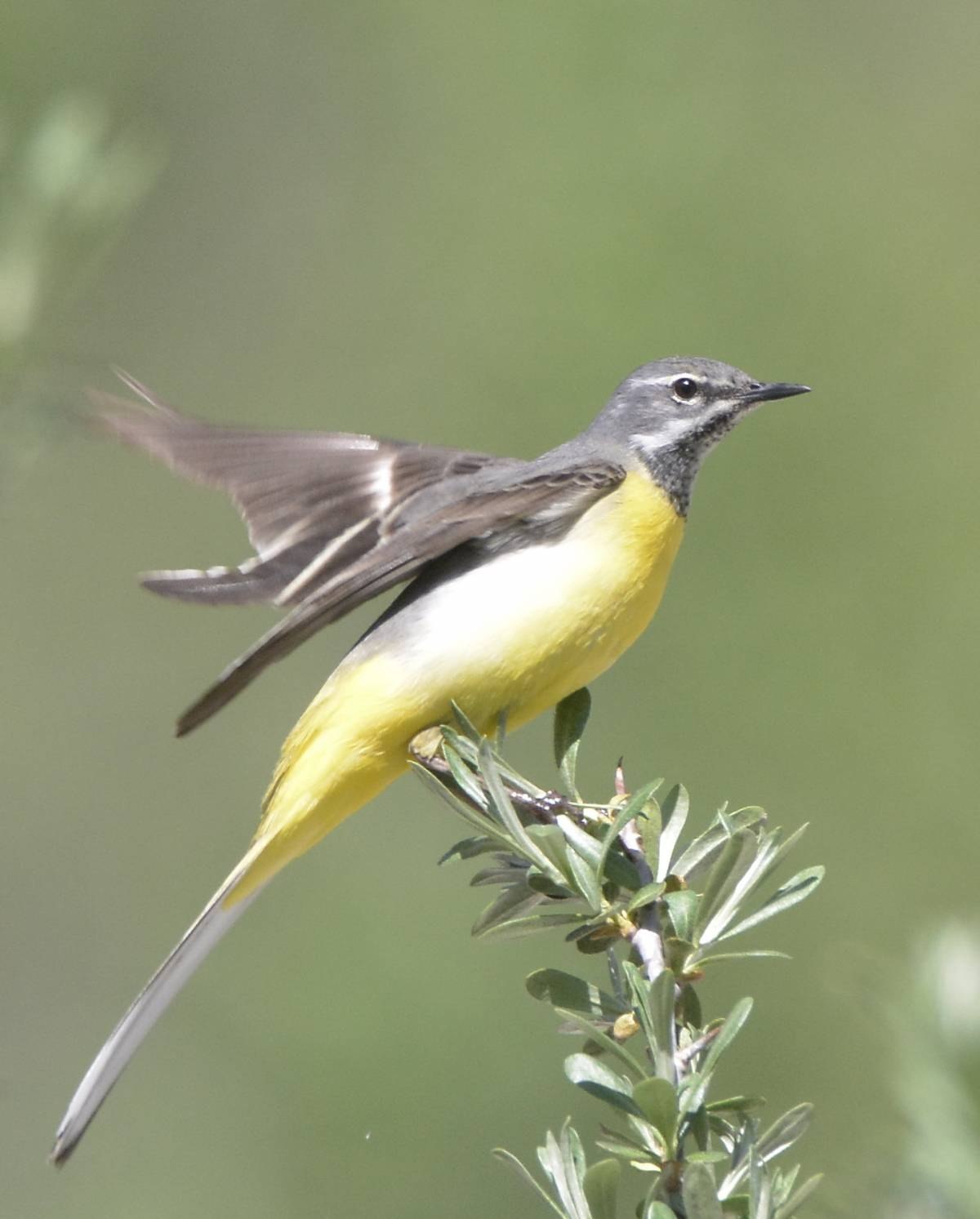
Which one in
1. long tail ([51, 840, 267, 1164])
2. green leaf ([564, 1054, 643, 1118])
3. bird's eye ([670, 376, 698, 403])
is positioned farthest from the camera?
bird's eye ([670, 376, 698, 403])

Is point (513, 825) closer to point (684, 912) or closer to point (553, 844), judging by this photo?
point (553, 844)

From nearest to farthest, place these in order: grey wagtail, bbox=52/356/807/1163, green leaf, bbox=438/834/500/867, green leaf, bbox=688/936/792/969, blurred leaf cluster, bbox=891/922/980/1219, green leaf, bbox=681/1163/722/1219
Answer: blurred leaf cluster, bbox=891/922/980/1219
green leaf, bbox=681/1163/722/1219
green leaf, bbox=688/936/792/969
green leaf, bbox=438/834/500/867
grey wagtail, bbox=52/356/807/1163

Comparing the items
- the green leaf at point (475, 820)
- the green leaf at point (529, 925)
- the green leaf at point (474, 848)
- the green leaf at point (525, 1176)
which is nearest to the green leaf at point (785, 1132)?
the green leaf at point (525, 1176)

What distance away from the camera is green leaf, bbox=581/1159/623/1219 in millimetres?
1544

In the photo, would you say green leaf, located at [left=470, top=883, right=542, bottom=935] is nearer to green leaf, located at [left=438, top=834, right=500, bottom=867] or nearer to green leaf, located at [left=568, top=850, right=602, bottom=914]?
green leaf, located at [left=438, top=834, right=500, bottom=867]

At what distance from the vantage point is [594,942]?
2.33 metres

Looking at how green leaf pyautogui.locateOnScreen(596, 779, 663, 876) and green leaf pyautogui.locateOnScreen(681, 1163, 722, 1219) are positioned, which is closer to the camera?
green leaf pyautogui.locateOnScreen(681, 1163, 722, 1219)

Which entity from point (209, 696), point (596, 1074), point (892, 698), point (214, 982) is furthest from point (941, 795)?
point (596, 1074)

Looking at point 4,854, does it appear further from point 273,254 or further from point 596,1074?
point 596,1074

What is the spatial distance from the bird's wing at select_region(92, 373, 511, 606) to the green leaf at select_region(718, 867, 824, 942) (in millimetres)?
2337

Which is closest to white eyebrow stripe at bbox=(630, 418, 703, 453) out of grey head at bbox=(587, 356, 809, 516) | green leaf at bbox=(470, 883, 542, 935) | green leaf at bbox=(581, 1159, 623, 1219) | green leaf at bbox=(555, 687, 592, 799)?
grey head at bbox=(587, 356, 809, 516)

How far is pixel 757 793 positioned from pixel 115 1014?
282 centimetres

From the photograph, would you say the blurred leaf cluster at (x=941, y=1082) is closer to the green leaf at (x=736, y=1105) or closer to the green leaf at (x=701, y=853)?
the green leaf at (x=736, y=1105)

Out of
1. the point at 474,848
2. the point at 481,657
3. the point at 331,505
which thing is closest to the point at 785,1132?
the point at 474,848
